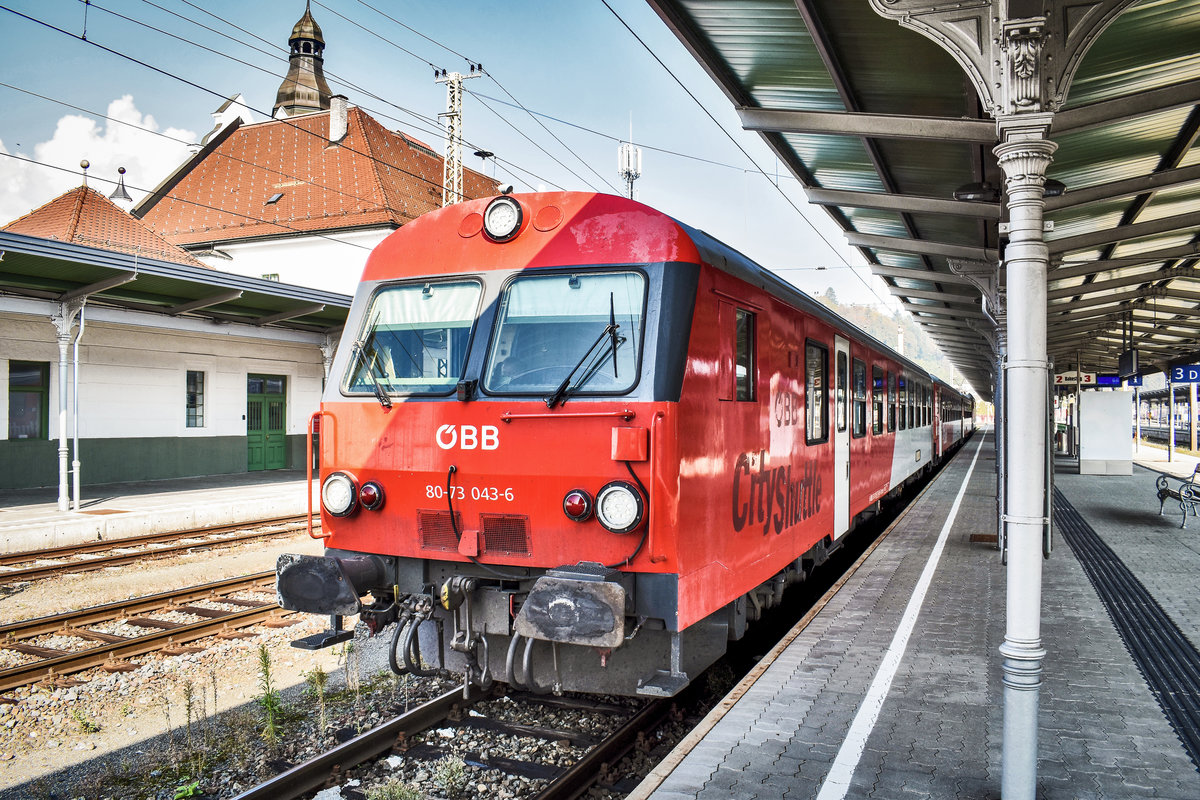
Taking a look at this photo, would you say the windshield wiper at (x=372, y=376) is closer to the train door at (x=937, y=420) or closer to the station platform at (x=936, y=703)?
the station platform at (x=936, y=703)

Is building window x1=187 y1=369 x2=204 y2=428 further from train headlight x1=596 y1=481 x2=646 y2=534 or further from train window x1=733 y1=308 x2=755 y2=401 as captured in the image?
train headlight x1=596 y1=481 x2=646 y2=534

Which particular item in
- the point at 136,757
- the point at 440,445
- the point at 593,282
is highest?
the point at 593,282

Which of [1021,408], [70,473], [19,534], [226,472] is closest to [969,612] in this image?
[1021,408]

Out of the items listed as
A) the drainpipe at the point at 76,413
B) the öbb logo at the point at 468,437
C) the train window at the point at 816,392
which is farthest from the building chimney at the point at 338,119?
the öbb logo at the point at 468,437

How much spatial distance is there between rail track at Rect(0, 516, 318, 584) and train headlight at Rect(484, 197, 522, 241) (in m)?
7.63

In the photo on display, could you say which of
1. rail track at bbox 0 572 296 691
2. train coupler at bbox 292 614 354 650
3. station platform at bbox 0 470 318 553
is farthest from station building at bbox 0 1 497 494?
train coupler at bbox 292 614 354 650

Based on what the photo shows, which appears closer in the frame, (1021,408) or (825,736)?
(1021,408)

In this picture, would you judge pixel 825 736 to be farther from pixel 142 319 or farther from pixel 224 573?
pixel 142 319

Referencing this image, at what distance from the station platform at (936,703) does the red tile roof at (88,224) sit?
23.4 m

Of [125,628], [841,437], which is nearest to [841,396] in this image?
[841,437]

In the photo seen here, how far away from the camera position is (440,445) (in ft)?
15.7

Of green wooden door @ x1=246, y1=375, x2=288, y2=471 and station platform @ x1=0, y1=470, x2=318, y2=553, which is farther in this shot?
green wooden door @ x1=246, y1=375, x2=288, y2=471

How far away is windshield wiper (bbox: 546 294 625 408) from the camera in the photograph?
4480mm

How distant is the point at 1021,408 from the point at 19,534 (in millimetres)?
13099
